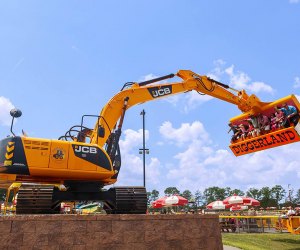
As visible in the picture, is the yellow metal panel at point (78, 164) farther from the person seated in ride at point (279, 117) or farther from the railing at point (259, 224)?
the railing at point (259, 224)

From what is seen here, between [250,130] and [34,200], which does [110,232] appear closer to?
[34,200]

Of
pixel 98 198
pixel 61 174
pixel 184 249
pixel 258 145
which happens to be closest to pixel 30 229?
pixel 61 174

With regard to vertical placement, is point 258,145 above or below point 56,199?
above

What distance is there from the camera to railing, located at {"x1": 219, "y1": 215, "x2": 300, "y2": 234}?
19.6 m

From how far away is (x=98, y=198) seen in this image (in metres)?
10.6

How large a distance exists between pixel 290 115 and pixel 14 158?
10618 mm

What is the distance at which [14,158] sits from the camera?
363 inches

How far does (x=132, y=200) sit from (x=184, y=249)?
7.35 feet

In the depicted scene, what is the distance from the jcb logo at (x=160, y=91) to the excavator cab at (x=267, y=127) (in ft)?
13.5

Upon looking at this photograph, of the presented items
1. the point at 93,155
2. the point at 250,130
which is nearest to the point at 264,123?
the point at 250,130

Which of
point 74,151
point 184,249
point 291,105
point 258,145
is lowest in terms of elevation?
point 184,249

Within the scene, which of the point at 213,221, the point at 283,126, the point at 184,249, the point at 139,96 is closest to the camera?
the point at 184,249

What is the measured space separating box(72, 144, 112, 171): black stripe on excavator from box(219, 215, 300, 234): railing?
13.8m

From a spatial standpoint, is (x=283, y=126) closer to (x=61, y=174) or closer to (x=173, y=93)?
(x=173, y=93)
